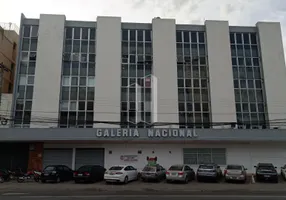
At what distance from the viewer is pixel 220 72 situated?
2934cm

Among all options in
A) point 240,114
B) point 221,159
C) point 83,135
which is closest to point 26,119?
point 83,135

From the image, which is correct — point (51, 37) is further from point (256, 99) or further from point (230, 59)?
point (256, 99)

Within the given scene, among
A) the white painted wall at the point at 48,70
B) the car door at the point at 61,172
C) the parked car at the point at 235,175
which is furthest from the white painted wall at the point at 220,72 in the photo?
the white painted wall at the point at 48,70

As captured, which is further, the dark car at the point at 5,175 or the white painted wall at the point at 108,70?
the white painted wall at the point at 108,70

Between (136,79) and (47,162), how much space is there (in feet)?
41.6

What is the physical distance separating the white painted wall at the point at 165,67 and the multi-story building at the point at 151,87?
112 millimetres

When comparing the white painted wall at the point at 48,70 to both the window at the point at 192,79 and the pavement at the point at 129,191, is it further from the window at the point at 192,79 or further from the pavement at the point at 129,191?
the window at the point at 192,79

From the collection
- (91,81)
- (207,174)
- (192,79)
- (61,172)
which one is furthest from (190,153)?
(91,81)

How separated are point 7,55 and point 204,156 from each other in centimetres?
2788

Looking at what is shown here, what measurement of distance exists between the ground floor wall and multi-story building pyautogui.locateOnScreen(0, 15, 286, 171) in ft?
0.32

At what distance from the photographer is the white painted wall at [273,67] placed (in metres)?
28.5

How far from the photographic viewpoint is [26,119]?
27266 mm

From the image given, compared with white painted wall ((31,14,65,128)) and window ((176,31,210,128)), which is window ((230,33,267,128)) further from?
white painted wall ((31,14,65,128))

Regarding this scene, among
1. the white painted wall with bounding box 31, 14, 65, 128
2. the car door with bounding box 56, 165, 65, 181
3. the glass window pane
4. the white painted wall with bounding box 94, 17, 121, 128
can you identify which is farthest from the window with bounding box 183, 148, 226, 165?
the white painted wall with bounding box 31, 14, 65, 128
